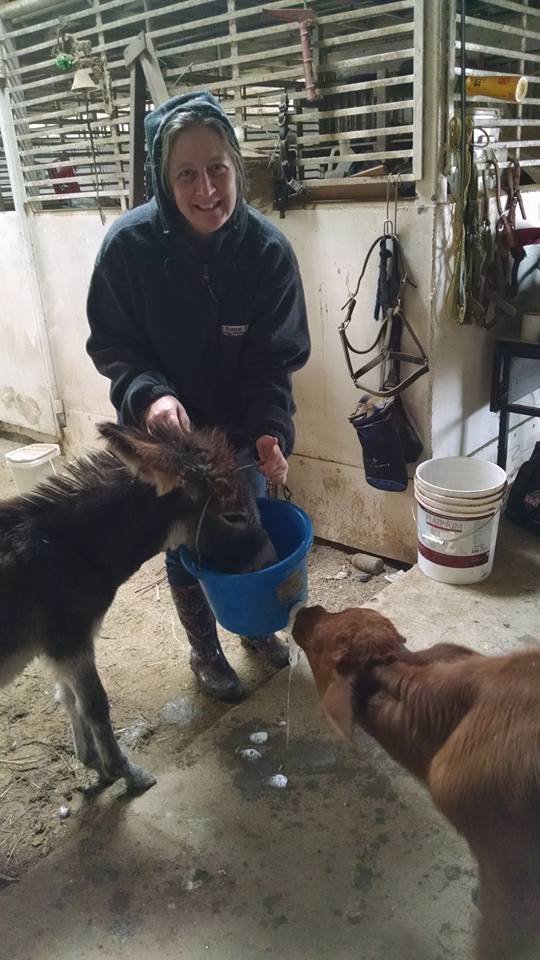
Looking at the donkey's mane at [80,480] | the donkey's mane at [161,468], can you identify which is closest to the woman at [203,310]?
the donkey's mane at [161,468]

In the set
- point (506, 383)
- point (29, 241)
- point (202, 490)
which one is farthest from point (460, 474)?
point (29, 241)

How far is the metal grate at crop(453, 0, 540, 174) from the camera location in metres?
3.45

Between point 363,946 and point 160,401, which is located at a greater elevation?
point 160,401

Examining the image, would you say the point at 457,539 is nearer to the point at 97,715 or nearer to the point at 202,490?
the point at 202,490

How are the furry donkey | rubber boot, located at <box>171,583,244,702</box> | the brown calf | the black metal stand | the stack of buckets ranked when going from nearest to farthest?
the brown calf
the furry donkey
rubber boot, located at <box>171,583,244,702</box>
the stack of buckets
the black metal stand

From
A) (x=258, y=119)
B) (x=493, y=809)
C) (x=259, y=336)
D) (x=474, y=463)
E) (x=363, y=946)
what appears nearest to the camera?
(x=493, y=809)

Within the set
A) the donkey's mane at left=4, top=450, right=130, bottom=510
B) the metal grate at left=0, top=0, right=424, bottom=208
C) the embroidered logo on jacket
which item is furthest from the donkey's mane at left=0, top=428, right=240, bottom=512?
the metal grate at left=0, top=0, right=424, bottom=208

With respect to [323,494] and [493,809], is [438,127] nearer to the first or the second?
[323,494]

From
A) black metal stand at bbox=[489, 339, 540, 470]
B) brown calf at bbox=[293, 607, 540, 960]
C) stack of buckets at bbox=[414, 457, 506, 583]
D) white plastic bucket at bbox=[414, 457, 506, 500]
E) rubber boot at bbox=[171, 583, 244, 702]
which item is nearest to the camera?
brown calf at bbox=[293, 607, 540, 960]

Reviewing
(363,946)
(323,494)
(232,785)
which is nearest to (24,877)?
(232,785)

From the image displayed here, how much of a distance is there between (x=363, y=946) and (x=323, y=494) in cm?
283

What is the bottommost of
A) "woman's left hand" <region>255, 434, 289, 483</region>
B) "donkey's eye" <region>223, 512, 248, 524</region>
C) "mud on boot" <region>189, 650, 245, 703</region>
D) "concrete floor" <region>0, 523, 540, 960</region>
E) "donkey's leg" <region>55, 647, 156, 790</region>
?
"mud on boot" <region>189, 650, 245, 703</region>

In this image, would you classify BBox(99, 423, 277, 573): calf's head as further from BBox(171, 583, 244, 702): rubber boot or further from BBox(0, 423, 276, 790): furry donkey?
BBox(171, 583, 244, 702): rubber boot

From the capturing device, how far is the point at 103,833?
2336 mm
